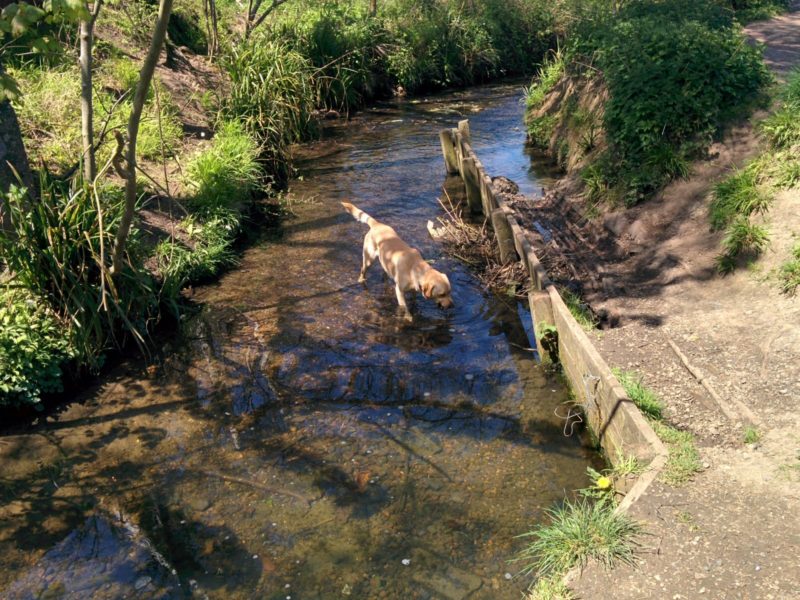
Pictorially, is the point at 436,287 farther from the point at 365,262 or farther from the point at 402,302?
the point at 365,262

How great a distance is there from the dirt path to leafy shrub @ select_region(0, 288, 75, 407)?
5477 millimetres

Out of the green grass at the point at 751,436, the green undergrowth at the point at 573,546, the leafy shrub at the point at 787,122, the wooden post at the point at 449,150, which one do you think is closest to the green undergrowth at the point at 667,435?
the green grass at the point at 751,436

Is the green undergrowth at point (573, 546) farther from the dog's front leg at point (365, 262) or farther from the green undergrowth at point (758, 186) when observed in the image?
the dog's front leg at point (365, 262)

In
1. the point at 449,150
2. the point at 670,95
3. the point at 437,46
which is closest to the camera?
the point at 670,95

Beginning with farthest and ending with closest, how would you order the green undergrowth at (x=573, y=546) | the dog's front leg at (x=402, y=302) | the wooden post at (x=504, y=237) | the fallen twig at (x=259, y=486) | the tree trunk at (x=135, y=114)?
the wooden post at (x=504, y=237) → the dog's front leg at (x=402, y=302) → the fallen twig at (x=259, y=486) → the tree trunk at (x=135, y=114) → the green undergrowth at (x=573, y=546)

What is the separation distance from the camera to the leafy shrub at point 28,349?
682 cm

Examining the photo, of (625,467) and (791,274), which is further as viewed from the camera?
(791,274)

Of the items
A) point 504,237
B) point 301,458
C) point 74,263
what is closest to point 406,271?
point 504,237

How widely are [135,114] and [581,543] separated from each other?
5.09m

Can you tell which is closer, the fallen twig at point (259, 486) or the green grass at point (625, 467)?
the green grass at point (625, 467)

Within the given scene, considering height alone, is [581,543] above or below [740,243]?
below

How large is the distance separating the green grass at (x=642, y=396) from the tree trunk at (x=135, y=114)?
483 centimetres

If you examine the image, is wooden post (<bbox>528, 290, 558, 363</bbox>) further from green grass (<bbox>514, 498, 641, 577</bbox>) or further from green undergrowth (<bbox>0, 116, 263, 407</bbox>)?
green undergrowth (<bbox>0, 116, 263, 407</bbox>)

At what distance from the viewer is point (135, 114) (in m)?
6.18
